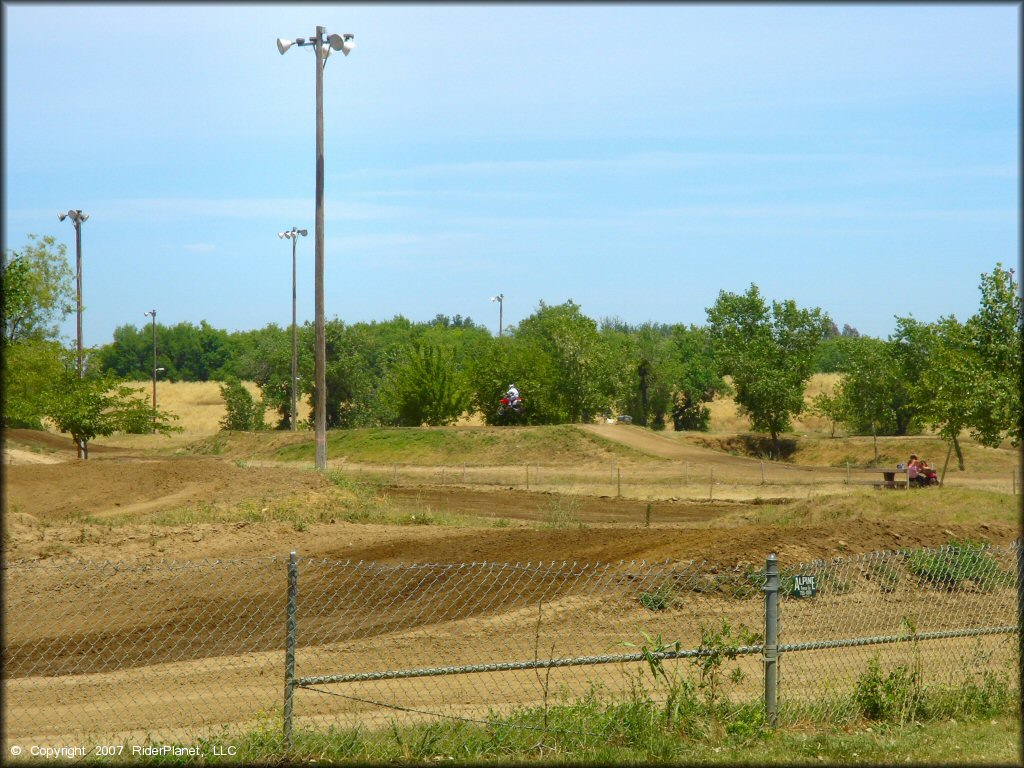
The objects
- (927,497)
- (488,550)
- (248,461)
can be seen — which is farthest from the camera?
(248,461)

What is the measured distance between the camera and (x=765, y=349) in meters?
63.2

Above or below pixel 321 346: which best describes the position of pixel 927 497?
below

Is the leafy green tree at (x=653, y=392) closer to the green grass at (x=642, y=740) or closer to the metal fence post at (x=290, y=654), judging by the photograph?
the green grass at (x=642, y=740)

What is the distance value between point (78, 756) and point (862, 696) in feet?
19.7

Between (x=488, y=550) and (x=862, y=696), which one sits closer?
(x=862, y=696)

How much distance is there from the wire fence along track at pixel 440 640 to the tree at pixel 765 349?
4761 cm

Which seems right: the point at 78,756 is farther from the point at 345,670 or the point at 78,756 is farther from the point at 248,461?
the point at 248,461

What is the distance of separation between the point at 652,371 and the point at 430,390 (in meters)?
26.4

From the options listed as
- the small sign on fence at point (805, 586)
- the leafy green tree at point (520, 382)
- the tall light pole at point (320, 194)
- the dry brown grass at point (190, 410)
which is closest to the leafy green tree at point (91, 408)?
the tall light pole at point (320, 194)

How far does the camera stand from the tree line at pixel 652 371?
26.8m

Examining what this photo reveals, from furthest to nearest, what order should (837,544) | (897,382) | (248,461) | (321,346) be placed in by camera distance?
1. (897,382)
2. (248,461)
3. (321,346)
4. (837,544)

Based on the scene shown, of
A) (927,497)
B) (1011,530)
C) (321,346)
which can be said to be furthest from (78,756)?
(321,346)

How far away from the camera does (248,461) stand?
52.2 m

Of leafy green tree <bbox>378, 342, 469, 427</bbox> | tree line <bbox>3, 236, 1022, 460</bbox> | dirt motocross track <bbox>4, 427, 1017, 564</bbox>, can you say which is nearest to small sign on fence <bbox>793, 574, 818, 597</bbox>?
dirt motocross track <bbox>4, 427, 1017, 564</bbox>
